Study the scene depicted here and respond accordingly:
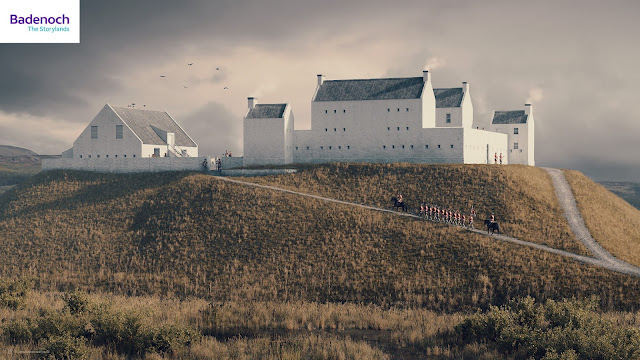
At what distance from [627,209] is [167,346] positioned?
5604 centimetres

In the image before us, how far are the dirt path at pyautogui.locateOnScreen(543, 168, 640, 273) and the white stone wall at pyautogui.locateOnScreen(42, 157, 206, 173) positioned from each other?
38.4m

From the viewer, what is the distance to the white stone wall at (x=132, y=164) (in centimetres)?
6675

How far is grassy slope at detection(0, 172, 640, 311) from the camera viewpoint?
3716cm

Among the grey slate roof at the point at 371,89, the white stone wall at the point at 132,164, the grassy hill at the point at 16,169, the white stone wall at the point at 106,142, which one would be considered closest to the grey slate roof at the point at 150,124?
the white stone wall at the point at 106,142

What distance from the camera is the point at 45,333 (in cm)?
2405

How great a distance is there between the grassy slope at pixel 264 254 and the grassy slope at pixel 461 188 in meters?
4.41

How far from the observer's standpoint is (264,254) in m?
44.8

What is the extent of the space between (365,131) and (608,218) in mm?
26072

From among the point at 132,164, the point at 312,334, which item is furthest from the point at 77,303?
the point at 132,164

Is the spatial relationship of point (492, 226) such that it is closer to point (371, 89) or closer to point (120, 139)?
point (371, 89)

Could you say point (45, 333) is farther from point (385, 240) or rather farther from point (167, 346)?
point (385, 240)

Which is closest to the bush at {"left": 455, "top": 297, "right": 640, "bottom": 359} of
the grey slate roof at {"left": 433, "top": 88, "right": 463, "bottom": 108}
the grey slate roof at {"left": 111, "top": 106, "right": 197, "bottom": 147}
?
the grey slate roof at {"left": 433, "top": 88, "right": 463, "bottom": 108}

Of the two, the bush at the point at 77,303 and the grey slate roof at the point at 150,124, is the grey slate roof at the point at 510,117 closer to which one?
the grey slate roof at the point at 150,124

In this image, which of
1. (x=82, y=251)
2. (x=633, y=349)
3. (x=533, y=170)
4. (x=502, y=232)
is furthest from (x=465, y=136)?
(x=633, y=349)
